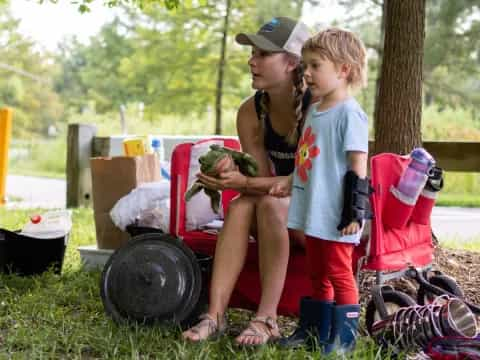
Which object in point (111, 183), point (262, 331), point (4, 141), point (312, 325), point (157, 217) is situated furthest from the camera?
point (4, 141)

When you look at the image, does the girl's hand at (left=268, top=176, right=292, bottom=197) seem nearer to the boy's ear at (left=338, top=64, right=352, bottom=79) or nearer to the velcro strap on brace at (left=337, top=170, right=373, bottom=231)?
the velcro strap on brace at (left=337, top=170, right=373, bottom=231)

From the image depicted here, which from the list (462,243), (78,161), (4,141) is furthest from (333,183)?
(4,141)

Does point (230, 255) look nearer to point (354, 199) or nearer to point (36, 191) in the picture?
point (354, 199)

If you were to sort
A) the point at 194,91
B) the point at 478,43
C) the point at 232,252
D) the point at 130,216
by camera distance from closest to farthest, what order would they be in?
the point at 232,252 → the point at 130,216 → the point at 478,43 → the point at 194,91

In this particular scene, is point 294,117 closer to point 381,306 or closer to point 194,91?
point 381,306

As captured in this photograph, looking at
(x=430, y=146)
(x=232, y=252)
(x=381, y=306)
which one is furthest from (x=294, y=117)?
(x=430, y=146)

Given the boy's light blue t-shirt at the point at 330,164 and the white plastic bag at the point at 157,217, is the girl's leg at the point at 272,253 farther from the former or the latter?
the white plastic bag at the point at 157,217

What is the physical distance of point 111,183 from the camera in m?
4.50

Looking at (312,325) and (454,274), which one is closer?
(312,325)

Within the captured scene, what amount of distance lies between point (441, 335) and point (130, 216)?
1.99 m

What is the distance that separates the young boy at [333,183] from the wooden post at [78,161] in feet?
17.0

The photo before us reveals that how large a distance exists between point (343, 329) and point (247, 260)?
70 cm

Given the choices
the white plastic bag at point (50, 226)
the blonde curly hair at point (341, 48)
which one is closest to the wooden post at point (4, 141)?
the white plastic bag at point (50, 226)

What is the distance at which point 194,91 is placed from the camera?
51.3 feet
